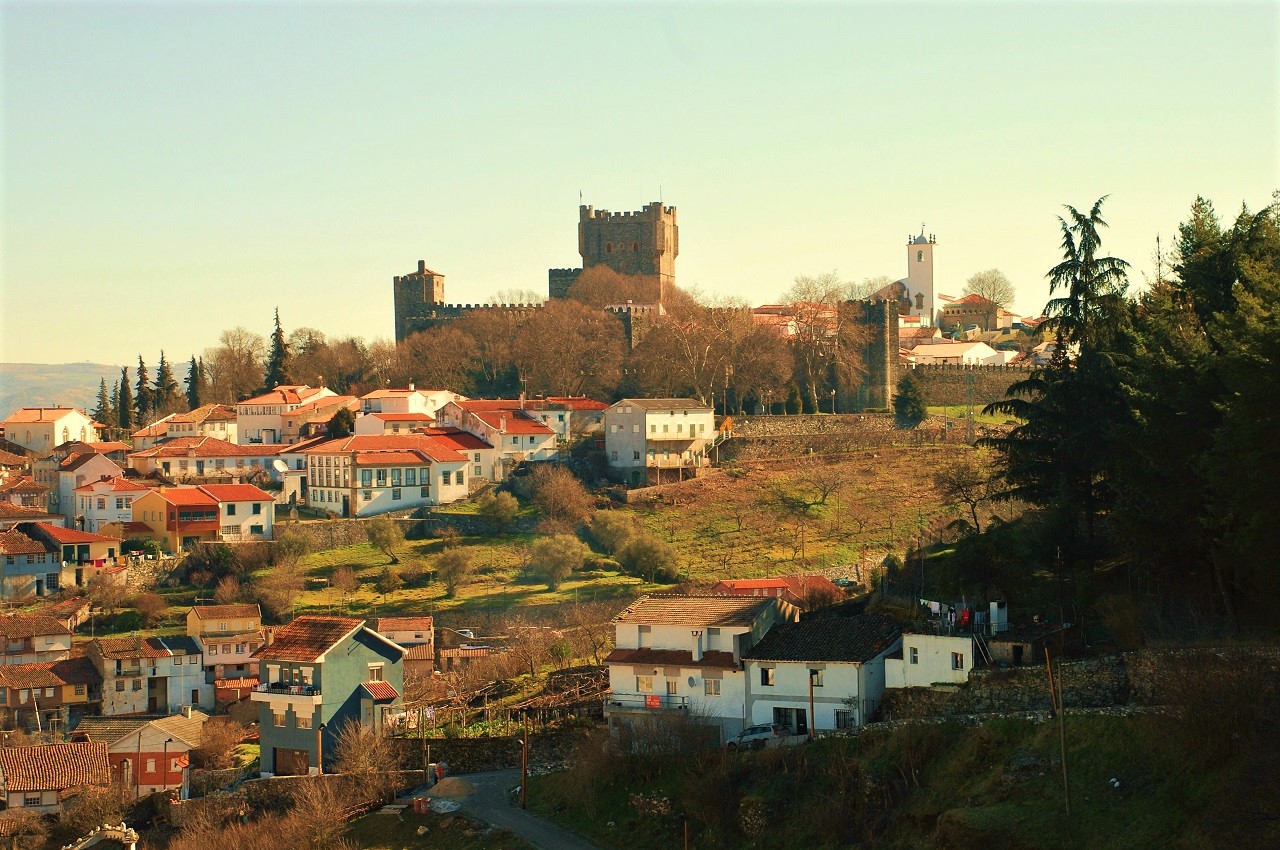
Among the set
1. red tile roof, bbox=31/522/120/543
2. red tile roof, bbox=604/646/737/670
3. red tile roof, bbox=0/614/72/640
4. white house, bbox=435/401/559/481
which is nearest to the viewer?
red tile roof, bbox=604/646/737/670

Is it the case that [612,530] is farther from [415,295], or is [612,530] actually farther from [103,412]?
[103,412]

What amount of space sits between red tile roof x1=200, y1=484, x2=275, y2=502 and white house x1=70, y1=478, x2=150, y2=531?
3.06 m

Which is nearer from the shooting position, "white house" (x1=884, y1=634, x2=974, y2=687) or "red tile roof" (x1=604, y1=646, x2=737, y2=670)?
"white house" (x1=884, y1=634, x2=974, y2=687)

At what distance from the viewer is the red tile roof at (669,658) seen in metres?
30.3

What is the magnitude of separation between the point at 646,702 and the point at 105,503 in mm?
35908

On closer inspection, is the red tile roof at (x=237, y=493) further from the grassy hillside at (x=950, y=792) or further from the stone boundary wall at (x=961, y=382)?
the stone boundary wall at (x=961, y=382)

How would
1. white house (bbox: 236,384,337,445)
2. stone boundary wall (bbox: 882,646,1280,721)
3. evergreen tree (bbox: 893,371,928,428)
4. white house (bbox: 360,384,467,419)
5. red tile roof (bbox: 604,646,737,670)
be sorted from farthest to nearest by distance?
white house (bbox: 236,384,337,445) → evergreen tree (bbox: 893,371,928,428) → white house (bbox: 360,384,467,419) → red tile roof (bbox: 604,646,737,670) → stone boundary wall (bbox: 882,646,1280,721)

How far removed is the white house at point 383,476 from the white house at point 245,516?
2912 mm

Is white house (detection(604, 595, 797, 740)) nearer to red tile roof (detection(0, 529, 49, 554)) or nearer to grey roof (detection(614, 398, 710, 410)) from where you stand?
grey roof (detection(614, 398, 710, 410))

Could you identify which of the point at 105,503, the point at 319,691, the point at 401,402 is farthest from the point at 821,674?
the point at 401,402

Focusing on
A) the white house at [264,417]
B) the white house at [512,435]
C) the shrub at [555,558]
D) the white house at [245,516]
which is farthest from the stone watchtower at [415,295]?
the shrub at [555,558]

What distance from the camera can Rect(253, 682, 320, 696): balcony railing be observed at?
34031 mm

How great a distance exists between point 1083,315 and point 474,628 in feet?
72.3

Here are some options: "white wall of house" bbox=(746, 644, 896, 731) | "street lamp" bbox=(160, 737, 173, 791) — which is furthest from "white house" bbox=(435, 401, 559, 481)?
"white wall of house" bbox=(746, 644, 896, 731)
